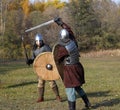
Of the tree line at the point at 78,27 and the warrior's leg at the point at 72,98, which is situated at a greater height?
the warrior's leg at the point at 72,98

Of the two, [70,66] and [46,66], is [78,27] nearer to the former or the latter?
[46,66]

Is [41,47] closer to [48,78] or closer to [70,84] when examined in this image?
[48,78]

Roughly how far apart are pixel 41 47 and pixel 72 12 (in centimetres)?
5144

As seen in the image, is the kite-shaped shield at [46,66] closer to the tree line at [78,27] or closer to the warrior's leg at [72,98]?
the warrior's leg at [72,98]

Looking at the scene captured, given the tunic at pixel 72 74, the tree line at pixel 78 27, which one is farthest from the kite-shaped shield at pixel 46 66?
the tree line at pixel 78 27

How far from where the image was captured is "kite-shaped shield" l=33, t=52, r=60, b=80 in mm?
11134

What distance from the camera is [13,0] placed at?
269ft

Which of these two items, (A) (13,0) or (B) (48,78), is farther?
(A) (13,0)

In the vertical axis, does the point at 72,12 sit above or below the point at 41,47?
below

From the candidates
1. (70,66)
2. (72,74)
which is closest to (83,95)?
(72,74)

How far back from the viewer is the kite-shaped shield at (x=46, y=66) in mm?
11134

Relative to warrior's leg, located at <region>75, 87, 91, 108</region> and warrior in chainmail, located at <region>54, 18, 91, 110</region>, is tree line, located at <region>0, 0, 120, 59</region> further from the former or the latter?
warrior in chainmail, located at <region>54, 18, 91, 110</region>

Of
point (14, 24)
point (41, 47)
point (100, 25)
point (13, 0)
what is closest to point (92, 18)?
point (100, 25)

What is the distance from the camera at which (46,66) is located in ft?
36.9
